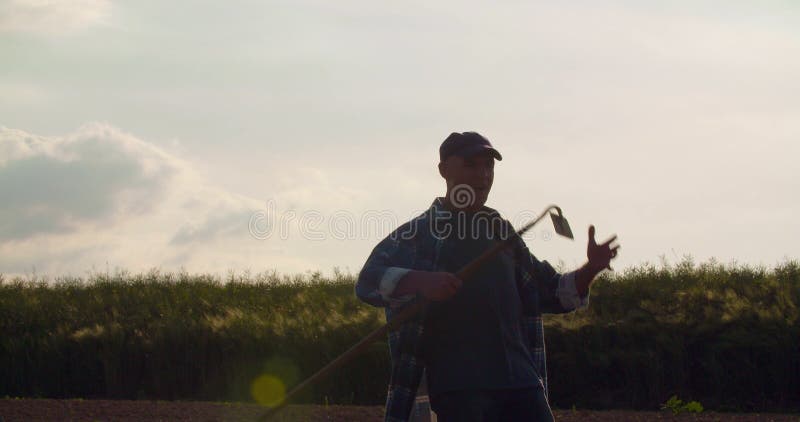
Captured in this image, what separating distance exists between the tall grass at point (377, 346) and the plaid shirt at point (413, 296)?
851 cm

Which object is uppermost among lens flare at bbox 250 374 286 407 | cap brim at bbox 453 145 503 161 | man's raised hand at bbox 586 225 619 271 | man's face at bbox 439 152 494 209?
cap brim at bbox 453 145 503 161

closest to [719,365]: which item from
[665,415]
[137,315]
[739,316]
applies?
[739,316]

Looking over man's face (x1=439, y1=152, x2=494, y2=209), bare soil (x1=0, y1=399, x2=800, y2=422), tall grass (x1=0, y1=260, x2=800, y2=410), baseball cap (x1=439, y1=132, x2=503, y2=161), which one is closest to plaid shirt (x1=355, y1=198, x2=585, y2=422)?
man's face (x1=439, y1=152, x2=494, y2=209)

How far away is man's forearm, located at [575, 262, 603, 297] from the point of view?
5.00 metres

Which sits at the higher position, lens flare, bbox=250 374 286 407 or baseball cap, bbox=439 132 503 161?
baseball cap, bbox=439 132 503 161

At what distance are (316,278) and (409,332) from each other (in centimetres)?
1484

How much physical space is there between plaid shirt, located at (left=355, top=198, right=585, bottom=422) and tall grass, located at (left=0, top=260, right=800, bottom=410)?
851 centimetres

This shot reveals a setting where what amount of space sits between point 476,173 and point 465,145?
15 centimetres

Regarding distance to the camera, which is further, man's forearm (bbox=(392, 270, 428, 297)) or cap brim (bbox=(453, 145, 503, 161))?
cap brim (bbox=(453, 145, 503, 161))

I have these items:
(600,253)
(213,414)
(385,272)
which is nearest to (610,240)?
(600,253)

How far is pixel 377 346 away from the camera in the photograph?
1351 cm

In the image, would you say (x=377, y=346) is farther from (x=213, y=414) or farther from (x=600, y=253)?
(x=600, y=253)

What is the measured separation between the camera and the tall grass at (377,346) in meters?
13.4

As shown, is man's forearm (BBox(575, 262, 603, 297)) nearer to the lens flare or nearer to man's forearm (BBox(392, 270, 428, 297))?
man's forearm (BBox(392, 270, 428, 297))
